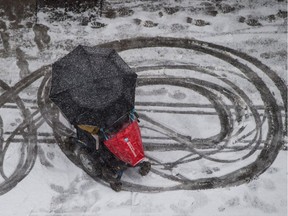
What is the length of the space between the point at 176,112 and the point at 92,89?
2.01m

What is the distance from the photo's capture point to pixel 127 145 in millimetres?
6051

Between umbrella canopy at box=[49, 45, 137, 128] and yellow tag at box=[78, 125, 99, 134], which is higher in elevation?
umbrella canopy at box=[49, 45, 137, 128]

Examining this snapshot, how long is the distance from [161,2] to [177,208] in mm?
3988

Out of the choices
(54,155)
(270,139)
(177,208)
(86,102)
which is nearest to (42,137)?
(54,155)

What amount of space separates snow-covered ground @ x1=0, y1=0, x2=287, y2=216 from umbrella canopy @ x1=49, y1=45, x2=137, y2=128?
1.32 meters

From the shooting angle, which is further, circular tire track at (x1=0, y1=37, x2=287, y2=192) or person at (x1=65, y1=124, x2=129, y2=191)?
circular tire track at (x1=0, y1=37, x2=287, y2=192)

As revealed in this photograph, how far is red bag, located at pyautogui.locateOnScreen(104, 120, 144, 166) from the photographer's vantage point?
19.7 feet

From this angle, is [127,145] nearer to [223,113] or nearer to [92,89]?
[92,89]

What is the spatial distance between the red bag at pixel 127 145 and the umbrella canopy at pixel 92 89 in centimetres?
33

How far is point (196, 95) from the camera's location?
7.33 m

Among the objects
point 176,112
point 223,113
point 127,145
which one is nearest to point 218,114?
point 223,113

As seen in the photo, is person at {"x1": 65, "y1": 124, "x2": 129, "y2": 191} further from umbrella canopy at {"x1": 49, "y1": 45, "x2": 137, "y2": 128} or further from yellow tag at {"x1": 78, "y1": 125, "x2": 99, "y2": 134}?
umbrella canopy at {"x1": 49, "y1": 45, "x2": 137, "y2": 128}

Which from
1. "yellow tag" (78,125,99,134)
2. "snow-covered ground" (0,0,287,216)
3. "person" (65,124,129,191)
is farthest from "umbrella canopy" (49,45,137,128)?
"snow-covered ground" (0,0,287,216)

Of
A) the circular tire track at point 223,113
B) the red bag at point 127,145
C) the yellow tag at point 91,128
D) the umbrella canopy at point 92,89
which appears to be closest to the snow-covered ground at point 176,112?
the circular tire track at point 223,113
